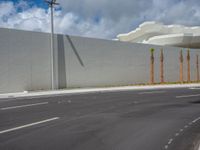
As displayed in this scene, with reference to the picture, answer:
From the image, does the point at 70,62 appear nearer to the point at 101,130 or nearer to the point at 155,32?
the point at 101,130

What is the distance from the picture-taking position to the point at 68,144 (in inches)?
277

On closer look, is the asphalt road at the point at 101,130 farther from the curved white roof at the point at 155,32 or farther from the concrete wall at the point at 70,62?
the curved white roof at the point at 155,32

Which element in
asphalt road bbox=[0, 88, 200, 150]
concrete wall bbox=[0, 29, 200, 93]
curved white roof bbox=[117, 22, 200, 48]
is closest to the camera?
asphalt road bbox=[0, 88, 200, 150]

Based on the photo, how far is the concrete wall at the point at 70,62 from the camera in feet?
85.2

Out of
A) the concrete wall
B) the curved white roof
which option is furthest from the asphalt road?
the curved white roof

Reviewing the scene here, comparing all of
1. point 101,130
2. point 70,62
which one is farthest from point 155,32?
point 101,130

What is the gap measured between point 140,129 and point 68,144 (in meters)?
2.74

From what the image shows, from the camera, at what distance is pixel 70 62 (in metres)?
30.7

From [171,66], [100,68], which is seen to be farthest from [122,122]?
[171,66]

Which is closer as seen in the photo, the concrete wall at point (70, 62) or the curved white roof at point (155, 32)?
the concrete wall at point (70, 62)

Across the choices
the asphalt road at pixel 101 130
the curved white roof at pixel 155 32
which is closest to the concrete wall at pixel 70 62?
the curved white roof at pixel 155 32

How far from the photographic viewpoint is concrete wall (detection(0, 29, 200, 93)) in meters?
26.0

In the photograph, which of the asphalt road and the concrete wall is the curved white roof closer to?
the concrete wall

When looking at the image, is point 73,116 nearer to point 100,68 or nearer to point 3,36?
point 3,36
